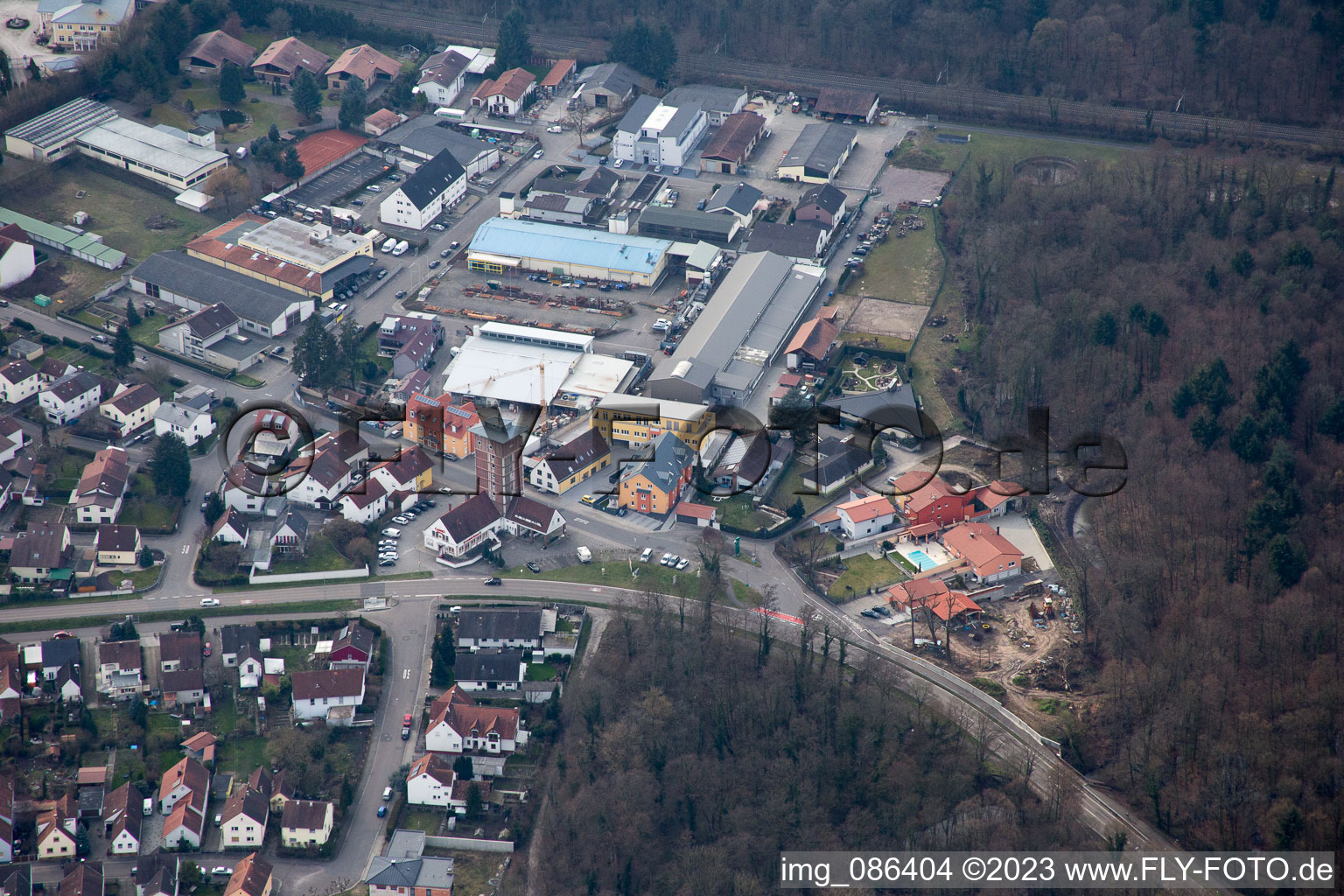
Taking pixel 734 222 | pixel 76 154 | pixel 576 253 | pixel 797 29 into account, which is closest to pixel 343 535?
pixel 576 253

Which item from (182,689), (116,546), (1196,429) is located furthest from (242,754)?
(1196,429)

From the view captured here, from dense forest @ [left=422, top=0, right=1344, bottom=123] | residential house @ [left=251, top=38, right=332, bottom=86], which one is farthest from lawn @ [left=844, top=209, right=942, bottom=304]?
residential house @ [left=251, top=38, right=332, bottom=86]

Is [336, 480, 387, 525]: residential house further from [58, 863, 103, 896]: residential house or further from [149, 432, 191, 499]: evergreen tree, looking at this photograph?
[58, 863, 103, 896]: residential house

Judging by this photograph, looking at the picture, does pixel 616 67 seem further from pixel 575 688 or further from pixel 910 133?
pixel 575 688

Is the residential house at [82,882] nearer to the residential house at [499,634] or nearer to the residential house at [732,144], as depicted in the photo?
the residential house at [499,634]

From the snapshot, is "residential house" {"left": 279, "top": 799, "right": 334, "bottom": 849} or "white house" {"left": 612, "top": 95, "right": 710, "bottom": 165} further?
"white house" {"left": 612, "top": 95, "right": 710, "bottom": 165}
